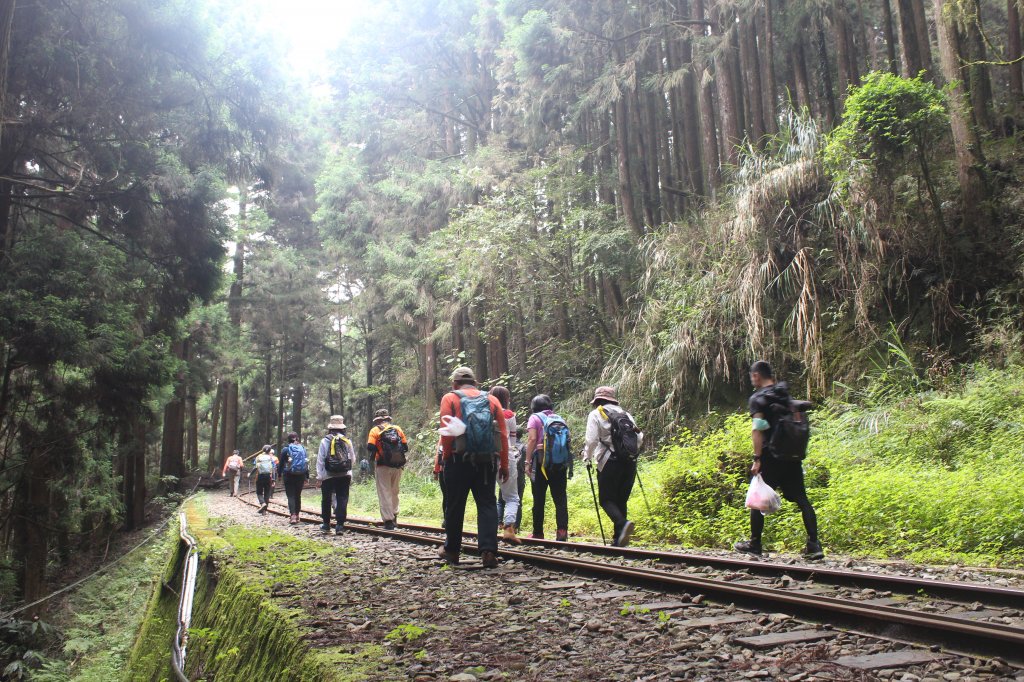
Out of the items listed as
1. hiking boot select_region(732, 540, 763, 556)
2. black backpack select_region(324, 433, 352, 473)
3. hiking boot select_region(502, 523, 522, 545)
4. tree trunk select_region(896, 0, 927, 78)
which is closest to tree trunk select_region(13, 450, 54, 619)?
black backpack select_region(324, 433, 352, 473)

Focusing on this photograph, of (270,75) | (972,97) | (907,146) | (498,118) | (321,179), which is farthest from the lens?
(321,179)

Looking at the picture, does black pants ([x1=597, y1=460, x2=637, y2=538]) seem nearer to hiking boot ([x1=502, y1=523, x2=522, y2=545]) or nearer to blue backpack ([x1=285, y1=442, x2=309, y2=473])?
hiking boot ([x1=502, y1=523, x2=522, y2=545])

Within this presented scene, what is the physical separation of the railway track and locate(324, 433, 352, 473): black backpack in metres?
5.69

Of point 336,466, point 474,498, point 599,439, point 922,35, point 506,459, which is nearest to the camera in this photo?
point 474,498

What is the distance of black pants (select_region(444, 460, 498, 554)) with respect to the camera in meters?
7.28

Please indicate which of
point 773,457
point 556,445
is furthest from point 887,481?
point 556,445

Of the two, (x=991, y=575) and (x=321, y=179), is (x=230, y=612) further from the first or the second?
(x=321, y=179)

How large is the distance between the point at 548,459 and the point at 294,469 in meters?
7.46

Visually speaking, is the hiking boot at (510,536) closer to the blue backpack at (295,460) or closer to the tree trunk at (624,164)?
the blue backpack at (295,460)

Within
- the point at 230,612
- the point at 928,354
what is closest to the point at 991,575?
the point at 230,612

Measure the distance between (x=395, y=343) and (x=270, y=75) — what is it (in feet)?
70.0

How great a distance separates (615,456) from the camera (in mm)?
8211

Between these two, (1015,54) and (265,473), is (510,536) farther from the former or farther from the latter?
(1015,54)

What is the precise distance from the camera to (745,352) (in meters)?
14.1
